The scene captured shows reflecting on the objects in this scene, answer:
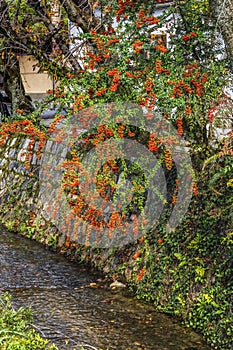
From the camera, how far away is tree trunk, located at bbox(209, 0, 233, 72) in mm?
5895

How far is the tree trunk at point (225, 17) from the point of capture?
5.89 meters

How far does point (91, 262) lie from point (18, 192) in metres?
2.82

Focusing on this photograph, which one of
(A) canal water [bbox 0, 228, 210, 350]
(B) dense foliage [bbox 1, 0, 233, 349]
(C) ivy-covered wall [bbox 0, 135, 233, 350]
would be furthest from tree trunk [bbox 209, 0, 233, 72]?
(A) canal water [bbox 0, 228, 210, 350]

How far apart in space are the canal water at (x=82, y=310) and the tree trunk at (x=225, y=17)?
2699mm

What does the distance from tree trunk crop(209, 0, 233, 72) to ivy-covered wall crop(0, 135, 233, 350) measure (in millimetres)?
1184

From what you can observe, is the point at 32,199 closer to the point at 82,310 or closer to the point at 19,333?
the point at 82,310

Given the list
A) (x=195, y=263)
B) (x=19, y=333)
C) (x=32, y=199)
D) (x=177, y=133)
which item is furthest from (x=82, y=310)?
(x=32, y=199)

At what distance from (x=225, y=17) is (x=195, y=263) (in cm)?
235

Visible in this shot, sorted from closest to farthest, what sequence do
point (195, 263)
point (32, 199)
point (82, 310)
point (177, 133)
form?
point (195, 263), point (82, 310), point (177, 133), point (32, 199)

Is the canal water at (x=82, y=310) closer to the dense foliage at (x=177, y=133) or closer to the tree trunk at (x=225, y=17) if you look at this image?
the dense foliage at (x=177, y=133)

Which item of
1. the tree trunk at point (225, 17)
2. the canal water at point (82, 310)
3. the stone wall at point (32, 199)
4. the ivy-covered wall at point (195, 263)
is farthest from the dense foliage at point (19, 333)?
the tree trunk at point (225, 17)

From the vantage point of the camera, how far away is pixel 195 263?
578 centimetres

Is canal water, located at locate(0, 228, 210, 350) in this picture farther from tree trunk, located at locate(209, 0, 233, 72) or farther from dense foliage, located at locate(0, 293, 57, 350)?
tree trunk, located at locate(209, 0, 233, 72)

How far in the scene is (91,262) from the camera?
24.4 ft
